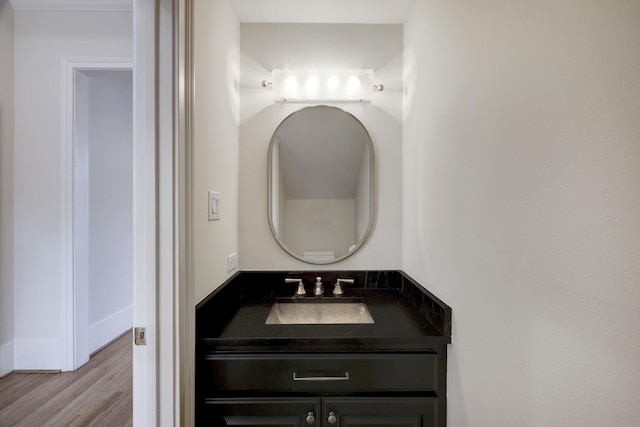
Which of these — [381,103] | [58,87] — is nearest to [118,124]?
[58,87]

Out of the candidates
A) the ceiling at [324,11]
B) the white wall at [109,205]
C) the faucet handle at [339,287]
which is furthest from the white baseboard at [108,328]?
the ceiling at [324,11]

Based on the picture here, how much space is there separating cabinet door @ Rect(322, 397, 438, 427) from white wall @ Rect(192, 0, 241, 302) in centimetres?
66

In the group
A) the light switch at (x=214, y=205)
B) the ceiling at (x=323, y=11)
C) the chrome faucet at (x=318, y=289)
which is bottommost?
the chrome faucet at (x=318, y=289)

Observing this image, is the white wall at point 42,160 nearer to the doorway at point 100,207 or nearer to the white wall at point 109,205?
the doorway at point 100,207

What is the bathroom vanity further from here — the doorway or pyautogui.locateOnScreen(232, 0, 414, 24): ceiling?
the doorway

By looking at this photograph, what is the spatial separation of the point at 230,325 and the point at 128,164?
2.33 m

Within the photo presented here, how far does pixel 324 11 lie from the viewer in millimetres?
1565

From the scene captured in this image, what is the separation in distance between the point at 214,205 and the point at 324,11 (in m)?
1.22

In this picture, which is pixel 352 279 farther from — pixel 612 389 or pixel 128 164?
pixel 128 164

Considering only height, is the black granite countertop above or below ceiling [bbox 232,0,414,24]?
below

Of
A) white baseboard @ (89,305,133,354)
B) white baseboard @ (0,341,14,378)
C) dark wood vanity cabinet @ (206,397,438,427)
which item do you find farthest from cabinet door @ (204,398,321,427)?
white baseboard @ (0,341,14,378)

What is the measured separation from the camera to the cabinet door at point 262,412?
1048 mm

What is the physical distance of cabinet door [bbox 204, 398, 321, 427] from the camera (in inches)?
41.3

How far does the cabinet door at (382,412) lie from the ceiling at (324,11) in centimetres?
184
